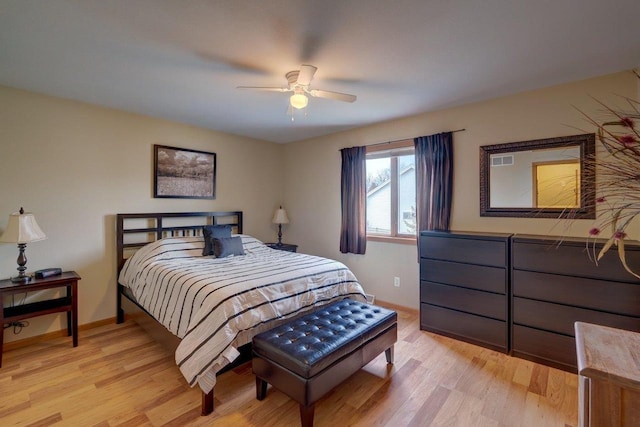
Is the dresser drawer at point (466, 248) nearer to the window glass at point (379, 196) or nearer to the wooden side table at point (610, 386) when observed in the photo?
the window glass at point (379, 196)

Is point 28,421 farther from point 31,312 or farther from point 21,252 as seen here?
point 21,252

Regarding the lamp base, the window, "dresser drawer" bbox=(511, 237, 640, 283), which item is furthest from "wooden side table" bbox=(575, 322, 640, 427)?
the lamp base

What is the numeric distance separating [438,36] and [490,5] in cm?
33

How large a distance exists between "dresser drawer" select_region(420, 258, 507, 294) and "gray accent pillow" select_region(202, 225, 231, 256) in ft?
7.81

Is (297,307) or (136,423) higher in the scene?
(297,307)

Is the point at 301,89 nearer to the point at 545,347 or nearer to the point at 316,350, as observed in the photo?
the point at 316,350

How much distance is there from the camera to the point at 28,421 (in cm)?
183

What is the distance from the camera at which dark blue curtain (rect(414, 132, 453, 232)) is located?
3221mm

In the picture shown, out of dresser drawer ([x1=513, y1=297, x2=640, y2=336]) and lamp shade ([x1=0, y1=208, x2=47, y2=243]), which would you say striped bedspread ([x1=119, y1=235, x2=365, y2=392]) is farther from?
dresser drawer ([x1=513, y1=297, x2=640, y2=336])

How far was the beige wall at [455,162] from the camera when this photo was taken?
256 cm

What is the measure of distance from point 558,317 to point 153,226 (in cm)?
423

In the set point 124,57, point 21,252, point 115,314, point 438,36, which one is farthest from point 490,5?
point 115,314

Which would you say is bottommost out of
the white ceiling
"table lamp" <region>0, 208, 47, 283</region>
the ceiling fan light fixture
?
"table lamp" <region>0, 208, 47, 283</region>

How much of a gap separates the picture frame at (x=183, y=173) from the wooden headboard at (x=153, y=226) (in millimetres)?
263
